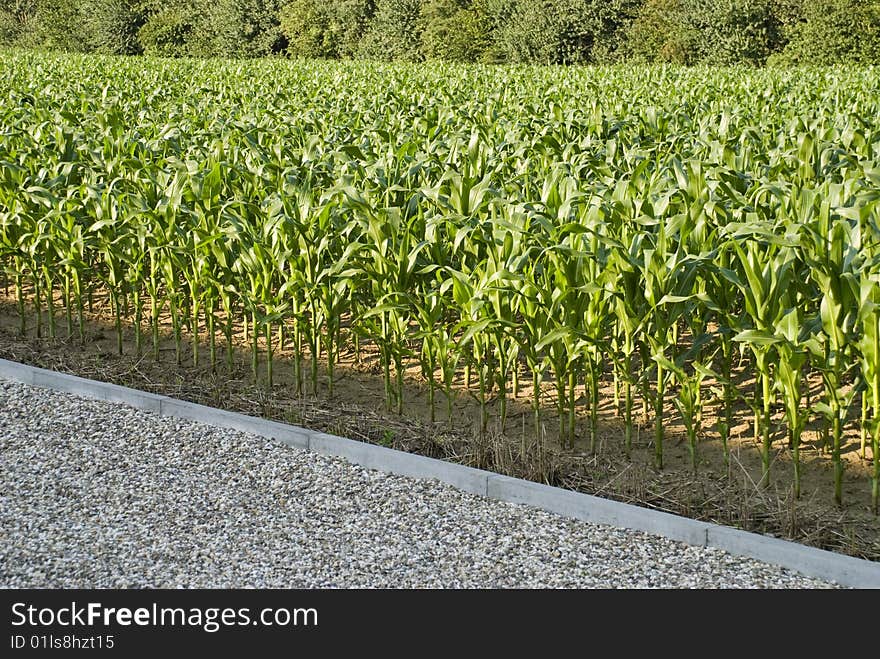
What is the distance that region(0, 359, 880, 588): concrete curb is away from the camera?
374cm

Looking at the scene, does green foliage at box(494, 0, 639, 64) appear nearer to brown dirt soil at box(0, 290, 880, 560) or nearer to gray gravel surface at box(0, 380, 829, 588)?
brown dirt soil at box(0, 290, 880, 560)

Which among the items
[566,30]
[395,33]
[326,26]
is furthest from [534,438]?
[326,26]

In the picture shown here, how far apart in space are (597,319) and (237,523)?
5.89ft

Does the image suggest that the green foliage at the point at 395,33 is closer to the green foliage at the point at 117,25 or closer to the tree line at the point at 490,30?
the tree line at the point at 490,30

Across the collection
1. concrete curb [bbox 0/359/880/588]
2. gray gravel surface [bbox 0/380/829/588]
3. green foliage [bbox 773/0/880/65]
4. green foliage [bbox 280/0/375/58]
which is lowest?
gray gravel surface [bbox 0/380/829/588]

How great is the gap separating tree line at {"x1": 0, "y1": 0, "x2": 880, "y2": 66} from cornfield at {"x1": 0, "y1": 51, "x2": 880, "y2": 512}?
2079cm

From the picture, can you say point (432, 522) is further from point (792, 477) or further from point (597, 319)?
point (792, 477)

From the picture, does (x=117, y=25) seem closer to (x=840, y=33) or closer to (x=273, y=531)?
(x=840, y=33)

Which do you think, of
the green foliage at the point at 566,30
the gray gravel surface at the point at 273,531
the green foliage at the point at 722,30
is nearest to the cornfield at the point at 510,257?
the gray gravel surface at the point at 273,531

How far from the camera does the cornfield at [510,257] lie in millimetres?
4570

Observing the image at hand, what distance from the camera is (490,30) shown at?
36.3 metres

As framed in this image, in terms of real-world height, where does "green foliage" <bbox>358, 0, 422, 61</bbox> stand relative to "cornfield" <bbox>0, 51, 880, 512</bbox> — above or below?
above

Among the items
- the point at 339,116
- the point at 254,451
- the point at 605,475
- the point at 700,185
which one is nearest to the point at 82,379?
the point at 254,451

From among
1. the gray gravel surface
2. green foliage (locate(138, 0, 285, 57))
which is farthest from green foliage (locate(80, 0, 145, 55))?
the gray gravel surface
